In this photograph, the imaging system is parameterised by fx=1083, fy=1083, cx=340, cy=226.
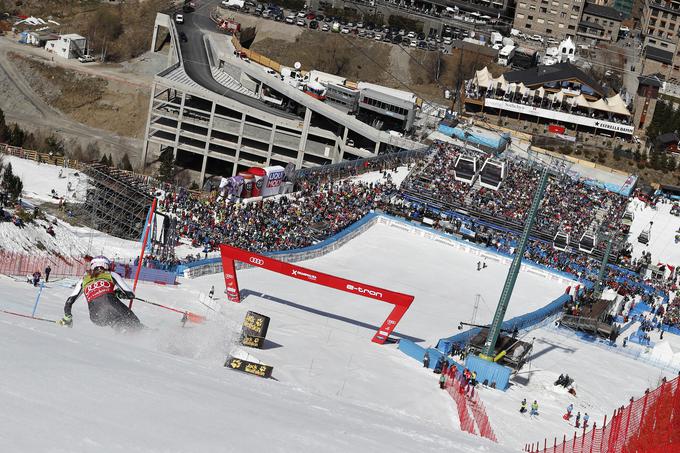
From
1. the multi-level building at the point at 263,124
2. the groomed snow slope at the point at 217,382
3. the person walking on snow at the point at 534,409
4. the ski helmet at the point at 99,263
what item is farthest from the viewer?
the multi-level building at the point at 263,124

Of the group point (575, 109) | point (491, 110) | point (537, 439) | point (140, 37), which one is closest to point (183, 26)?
point (140, 37)

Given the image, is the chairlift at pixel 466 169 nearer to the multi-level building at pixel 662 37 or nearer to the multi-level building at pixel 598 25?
the multi-level building at pixel 662 37

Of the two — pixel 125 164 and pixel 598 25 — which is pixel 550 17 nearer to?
pixel 598 25

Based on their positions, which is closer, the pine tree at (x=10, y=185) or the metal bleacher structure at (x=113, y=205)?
the pine tree at (x=10, y=185)

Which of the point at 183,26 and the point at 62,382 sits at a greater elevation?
the point at 183,26

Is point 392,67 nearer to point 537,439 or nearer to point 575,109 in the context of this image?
point 575,109

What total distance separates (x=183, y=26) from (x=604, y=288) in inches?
2050

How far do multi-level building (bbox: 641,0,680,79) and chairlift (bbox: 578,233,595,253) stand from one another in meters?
50.6

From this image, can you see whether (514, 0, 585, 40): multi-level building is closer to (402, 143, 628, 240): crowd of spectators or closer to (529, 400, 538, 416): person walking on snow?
(402, 143, 628, 240): crowd of spectators

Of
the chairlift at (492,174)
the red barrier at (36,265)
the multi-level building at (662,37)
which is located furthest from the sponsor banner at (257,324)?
the multi-level building at (662,37)

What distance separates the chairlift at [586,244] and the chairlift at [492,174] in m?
6.41

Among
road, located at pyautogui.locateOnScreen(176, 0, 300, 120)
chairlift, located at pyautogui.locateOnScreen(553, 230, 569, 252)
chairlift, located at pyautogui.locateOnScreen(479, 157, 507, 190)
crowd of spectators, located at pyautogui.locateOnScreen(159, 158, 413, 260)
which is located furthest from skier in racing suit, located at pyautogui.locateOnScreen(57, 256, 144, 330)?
road, located at pyautogui.locateOnScreen(176, 0, 300, 120)

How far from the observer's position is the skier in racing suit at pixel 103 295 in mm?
19094

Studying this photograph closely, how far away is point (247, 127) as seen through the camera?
248 feet
